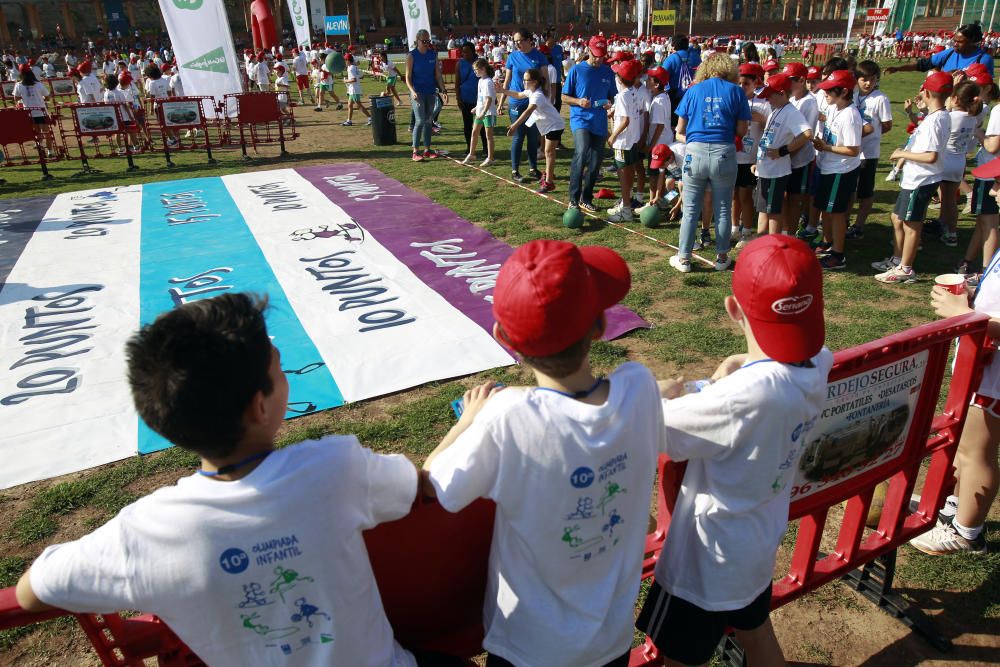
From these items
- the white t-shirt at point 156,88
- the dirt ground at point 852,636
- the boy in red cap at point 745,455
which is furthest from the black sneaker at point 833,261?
the white t-shirt at point 156,88

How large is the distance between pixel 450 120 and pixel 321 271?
12.3m

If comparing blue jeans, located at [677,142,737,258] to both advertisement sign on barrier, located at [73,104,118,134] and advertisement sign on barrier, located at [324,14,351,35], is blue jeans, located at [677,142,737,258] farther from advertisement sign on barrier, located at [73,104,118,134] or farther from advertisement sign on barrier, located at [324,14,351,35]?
advertisement sign on barrier, located at [324,14,351,35]

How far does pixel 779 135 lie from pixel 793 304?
5722 mm

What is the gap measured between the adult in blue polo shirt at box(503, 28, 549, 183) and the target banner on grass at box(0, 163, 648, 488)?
1.91 m

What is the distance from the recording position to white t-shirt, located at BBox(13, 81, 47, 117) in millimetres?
13963

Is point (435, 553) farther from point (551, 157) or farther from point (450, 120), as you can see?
point (450, 120)

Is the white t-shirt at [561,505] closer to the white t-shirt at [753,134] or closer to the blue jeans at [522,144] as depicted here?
the white t-shirt at [753,134]

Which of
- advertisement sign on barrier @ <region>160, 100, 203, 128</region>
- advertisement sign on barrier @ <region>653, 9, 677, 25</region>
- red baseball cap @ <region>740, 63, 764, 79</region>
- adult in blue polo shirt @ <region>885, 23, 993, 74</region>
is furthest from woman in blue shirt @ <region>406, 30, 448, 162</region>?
advertisement sign on barrier @ <region>653, 9, 677, 25</region>

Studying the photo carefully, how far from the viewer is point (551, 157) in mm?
10250

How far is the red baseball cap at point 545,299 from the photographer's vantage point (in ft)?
4.97

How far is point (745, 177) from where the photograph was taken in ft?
25.3

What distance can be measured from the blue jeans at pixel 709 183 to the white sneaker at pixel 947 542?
4.02 metres

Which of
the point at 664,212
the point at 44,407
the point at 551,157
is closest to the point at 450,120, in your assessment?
the point at 551,157

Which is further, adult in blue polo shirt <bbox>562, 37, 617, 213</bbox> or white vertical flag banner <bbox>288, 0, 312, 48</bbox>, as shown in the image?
white vertical flag banner <bbox>288, 0, 312, 48</bbox>
